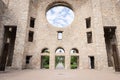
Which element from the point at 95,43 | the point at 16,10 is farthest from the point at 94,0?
the point at 16,10

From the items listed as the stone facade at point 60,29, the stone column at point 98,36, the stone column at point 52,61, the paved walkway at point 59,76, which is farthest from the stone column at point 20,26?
the stone column at point 98,36

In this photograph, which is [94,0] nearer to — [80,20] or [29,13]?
[80,20]

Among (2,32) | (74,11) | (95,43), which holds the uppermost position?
(74,11)

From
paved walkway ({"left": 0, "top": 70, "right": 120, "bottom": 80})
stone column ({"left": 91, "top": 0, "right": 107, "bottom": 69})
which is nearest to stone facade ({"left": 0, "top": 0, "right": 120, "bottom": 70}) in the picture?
stone column ({"left": 91, "top": 0, "right": 107, "bottom": 69})

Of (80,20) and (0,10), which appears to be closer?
(0,10)

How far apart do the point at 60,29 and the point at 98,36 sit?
6.16 meters

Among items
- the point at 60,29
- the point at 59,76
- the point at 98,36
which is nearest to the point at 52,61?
the point at 60,29

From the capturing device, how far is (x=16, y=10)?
17.1m

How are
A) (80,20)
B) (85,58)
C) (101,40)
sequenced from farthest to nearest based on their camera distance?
(80,20), (85,58), (101,40)

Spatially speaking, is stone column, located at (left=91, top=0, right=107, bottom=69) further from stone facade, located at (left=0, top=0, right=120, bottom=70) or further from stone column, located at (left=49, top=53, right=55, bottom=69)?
stone column, located at (left=49, top=53, right=55, bottom=69)

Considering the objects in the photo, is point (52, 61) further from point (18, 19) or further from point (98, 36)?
point (18, 19)

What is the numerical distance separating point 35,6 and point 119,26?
1337 cm

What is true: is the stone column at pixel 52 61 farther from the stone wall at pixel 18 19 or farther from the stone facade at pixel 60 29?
the stone wall at pixel 18 19

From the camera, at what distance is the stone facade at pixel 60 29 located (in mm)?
16188
